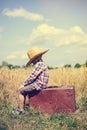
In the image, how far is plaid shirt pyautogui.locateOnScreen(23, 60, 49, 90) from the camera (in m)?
7.74

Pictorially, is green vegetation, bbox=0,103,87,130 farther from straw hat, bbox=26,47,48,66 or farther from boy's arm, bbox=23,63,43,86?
straw hat, bbox=26,47,48,66

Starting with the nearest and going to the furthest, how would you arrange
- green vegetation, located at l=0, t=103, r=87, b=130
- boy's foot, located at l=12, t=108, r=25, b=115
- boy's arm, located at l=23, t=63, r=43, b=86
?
green vegetation, located at l=0, t=103, r=87, b=130
boy's foot, located at l=12, t=108, r=25, b=115
boy's arm, located at l=23, t=63, r=43, b=86

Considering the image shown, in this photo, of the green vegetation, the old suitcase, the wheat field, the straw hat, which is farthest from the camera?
the wheat field

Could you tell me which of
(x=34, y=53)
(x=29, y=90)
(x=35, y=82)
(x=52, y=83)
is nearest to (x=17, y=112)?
(x=29, y=90)

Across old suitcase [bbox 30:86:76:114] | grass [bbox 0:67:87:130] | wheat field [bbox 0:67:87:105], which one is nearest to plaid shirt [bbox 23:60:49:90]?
old suitcase [bbox 30:86:76:114]

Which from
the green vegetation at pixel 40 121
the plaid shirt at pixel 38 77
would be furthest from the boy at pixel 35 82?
the green vegetation at pixel 40 121

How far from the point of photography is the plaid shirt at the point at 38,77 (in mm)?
7736

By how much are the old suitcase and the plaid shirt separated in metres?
0.19

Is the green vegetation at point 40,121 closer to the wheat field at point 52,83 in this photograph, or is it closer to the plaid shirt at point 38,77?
the plaid shirt at point 38,77

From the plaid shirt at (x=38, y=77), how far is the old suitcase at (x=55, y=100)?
0.64 feet

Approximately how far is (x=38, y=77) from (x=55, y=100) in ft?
2.15

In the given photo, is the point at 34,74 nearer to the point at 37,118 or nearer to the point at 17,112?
the point at 17,112

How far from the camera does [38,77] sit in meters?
7.82

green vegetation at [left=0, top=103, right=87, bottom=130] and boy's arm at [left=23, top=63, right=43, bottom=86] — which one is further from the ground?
boy's arm at [left=23, top=63, right=43, bottom=86]
